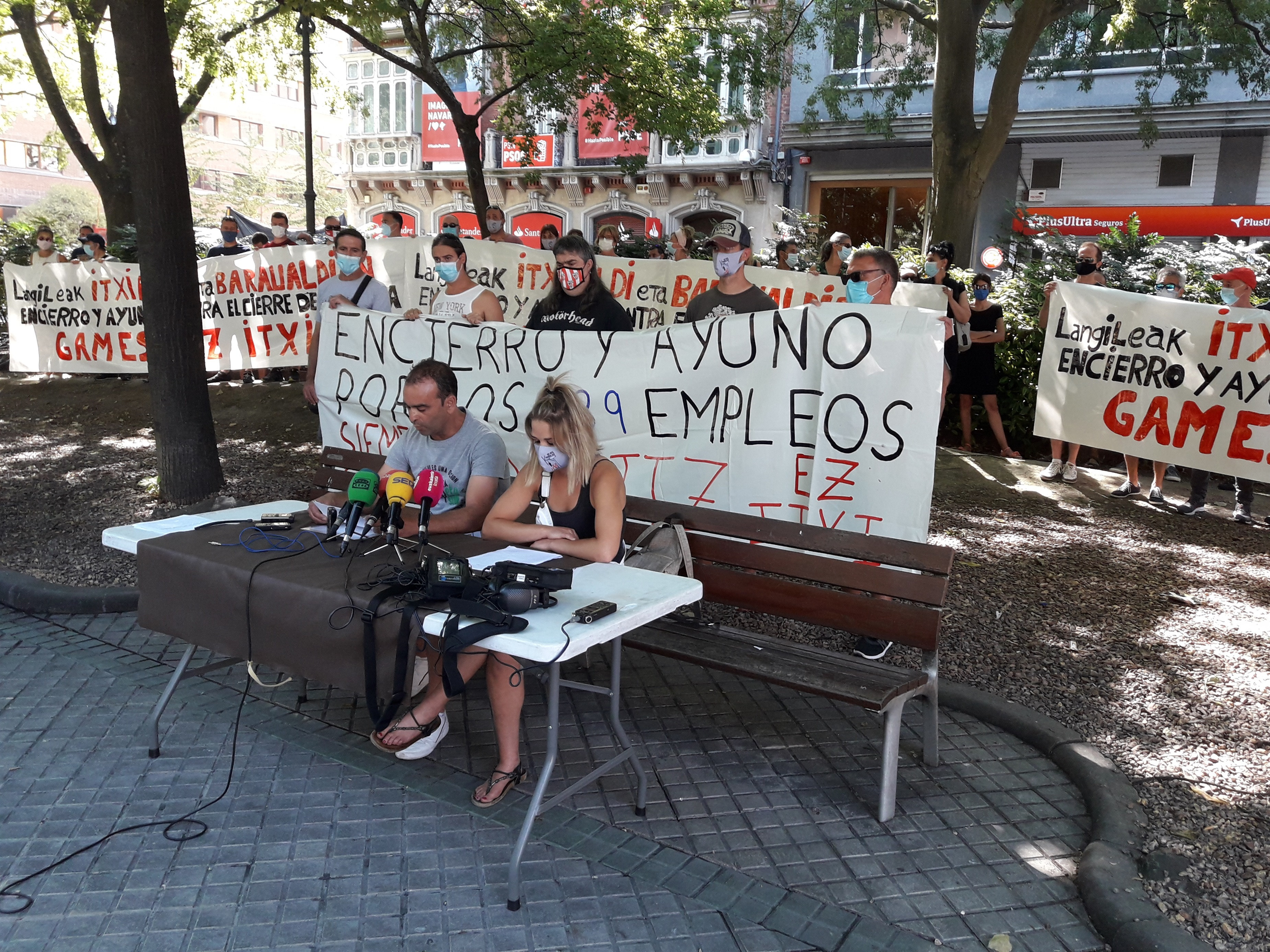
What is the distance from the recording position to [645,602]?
3.45 metres

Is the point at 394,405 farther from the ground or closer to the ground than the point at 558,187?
closer to the ground

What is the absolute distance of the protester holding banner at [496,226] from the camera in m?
12.7

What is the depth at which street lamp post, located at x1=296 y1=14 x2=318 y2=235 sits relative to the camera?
51.6ft

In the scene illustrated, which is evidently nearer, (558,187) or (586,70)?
(586,70)

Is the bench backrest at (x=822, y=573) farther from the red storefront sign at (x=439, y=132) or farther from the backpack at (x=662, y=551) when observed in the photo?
the red storefront sign at (x=439, y=132)

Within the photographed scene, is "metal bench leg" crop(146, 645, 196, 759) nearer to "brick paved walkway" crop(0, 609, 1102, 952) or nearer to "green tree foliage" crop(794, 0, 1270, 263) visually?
"brick paved walkway" crop(0, 609, 1102, 952)

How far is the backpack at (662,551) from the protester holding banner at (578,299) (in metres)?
1.81

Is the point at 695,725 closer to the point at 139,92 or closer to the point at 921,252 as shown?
the point at 139,92

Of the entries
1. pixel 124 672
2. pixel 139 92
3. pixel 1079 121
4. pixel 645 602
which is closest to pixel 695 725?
pixel 645 602

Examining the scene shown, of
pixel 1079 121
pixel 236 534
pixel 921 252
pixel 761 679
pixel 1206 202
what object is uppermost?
pixel 1079 121

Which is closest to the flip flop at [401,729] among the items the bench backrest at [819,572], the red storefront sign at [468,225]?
the bench backrest at [819,572]

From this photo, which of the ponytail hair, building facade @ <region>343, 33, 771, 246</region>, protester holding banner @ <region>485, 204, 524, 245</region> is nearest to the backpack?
the ponytail hair

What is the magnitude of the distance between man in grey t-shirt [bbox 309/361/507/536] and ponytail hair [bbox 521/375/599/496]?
1.99 ft

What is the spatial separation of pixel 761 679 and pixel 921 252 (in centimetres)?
1164
